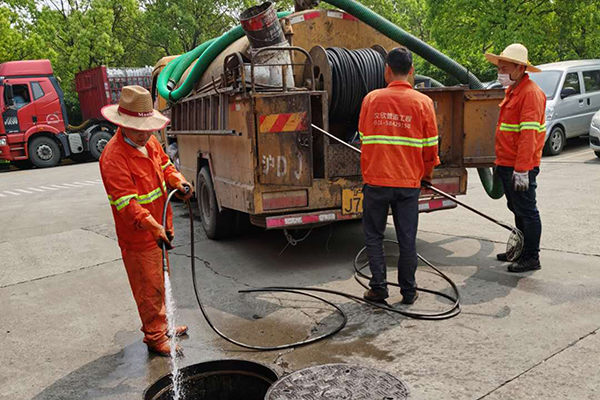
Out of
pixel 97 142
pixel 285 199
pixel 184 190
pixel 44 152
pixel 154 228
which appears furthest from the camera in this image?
pixel 97 142

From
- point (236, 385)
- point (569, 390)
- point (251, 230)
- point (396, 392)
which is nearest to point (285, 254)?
point (251, 230)

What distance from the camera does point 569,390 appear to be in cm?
300

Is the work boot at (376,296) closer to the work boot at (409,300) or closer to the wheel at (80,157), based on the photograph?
the work boot at (409,300)

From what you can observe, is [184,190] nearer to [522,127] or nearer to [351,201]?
[351,201]

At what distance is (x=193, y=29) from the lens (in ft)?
111

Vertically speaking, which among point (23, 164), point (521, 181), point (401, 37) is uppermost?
point (401, 37)

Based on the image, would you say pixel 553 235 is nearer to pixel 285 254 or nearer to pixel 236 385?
pixel 285 254

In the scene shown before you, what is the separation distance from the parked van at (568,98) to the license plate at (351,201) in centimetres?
854

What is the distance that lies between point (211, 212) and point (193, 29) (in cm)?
2959

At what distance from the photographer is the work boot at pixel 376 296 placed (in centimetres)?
449

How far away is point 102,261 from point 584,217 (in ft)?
18.9

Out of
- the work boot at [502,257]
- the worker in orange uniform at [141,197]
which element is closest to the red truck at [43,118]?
the work boot at [502,257]

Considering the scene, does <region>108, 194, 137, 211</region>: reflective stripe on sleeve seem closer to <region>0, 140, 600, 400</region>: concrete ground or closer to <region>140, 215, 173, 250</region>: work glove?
<region>140, 215, 173, 250</region>: work glove

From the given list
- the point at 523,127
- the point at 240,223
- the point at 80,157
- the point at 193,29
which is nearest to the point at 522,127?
the point at 523,127
